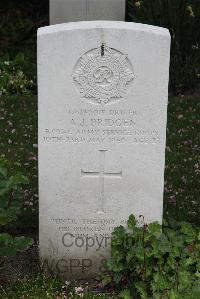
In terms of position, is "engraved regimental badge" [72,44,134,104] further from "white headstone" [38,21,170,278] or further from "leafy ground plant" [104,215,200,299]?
"leafy ground plant" [104,215,200,299]

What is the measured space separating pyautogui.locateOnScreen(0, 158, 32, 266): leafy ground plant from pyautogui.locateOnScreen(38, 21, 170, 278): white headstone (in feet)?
0.72

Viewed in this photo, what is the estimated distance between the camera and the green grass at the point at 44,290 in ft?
14.5

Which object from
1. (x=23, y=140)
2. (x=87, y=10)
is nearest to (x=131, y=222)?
(x=23, y=140)

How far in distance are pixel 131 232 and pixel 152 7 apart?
18.6 ft

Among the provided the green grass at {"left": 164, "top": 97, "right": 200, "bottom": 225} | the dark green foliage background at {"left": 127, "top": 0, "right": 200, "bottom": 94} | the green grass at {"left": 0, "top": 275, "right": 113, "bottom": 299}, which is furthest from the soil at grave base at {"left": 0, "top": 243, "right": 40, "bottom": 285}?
the dark green foliage background at {"left": 127, "top": 0, "right": 200, "bottom": 94}

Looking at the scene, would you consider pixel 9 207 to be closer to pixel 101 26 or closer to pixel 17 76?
pixel 101 26

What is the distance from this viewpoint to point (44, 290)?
4480mm

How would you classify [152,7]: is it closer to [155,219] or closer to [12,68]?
[12,68]

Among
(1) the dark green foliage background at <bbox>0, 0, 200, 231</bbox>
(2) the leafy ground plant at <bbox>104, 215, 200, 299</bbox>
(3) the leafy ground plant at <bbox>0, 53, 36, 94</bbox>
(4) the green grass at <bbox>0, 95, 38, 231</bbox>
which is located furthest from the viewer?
(3) the leafy ground plant at <bbox>0, 53, 36, 94</bbox>

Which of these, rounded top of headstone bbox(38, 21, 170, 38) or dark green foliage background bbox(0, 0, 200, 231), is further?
dark green foliage background bbox(0, 0, 200, 231)

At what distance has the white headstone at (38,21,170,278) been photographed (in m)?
4.22

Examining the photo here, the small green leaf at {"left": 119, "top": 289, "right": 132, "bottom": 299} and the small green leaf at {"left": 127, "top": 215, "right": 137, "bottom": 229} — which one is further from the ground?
the small green leaf at {"left": 127, "top": 215, "right": 137, "bottom": 229}

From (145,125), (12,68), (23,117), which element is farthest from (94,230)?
(12,68)

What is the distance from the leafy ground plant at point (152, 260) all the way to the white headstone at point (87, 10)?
5.47 m
